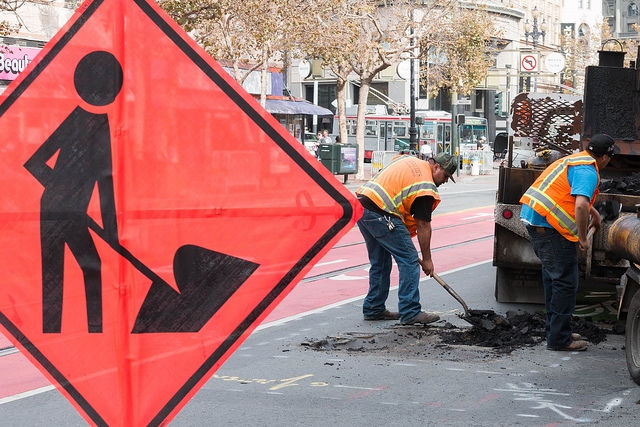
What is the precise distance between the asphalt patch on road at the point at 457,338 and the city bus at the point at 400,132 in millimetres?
39985

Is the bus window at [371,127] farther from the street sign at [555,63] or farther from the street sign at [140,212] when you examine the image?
the street sign at [140,212]

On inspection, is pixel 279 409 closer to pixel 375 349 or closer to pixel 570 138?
pixel 375 349

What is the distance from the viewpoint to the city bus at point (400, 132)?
48500 millimetres

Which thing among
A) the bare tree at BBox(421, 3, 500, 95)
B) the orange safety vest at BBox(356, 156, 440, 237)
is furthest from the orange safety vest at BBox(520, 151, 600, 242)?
the bare tree at BBox(421, 3, 500, 95)

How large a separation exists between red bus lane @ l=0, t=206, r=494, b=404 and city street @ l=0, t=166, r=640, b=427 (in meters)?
0.04

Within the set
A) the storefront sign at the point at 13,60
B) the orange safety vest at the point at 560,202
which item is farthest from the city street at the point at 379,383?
the storefront sign at the point at 13,60

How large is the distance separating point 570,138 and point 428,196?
9.18 feet

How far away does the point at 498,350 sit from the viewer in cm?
724

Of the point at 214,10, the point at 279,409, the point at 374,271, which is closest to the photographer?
the point at 279,409

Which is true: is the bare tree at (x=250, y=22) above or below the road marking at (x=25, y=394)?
above

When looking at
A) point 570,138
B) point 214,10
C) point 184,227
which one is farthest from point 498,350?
point 214,10

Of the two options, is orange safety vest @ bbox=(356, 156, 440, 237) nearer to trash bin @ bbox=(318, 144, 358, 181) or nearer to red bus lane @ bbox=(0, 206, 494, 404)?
red bus lane @ bbox=(0, 206, 494, 404)

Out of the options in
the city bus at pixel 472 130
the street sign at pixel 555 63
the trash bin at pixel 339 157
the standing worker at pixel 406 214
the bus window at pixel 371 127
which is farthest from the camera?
the city bus at pixel 472 130

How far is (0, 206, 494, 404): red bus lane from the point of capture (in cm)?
649
